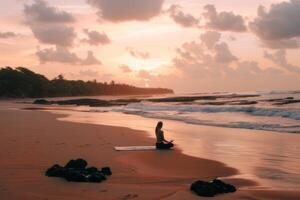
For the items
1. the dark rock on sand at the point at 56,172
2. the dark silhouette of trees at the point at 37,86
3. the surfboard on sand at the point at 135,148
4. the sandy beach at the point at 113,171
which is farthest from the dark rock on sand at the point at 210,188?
the dark silhouette of trees at the point at 37,86

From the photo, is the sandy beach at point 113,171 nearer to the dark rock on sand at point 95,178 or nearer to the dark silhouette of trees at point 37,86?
the dark rock on sand at point 95,178

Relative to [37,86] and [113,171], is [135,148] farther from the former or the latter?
[37,86]

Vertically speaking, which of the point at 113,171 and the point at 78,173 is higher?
the point at 78,173

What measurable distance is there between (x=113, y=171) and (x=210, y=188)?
122 inches

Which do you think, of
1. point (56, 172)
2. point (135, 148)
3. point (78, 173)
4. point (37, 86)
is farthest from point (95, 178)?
point (37, 86)

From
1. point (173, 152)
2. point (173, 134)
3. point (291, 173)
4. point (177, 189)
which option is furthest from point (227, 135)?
point (177, 189)

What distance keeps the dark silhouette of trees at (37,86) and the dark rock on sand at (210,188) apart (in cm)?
9774

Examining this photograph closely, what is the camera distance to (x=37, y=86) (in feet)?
369

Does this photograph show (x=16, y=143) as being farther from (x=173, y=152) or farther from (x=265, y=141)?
(x=265, y=141)

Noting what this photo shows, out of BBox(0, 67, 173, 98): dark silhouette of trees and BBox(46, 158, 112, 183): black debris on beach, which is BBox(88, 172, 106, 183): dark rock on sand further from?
BBox(0, 67, 173, 98): dark silhouette of trees

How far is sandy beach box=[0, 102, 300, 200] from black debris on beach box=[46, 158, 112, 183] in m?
→ 0.17

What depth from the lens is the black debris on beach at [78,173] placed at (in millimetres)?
8680

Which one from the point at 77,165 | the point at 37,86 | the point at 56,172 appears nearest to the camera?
the point at 56,172

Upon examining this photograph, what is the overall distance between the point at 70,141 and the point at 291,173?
8.66m
